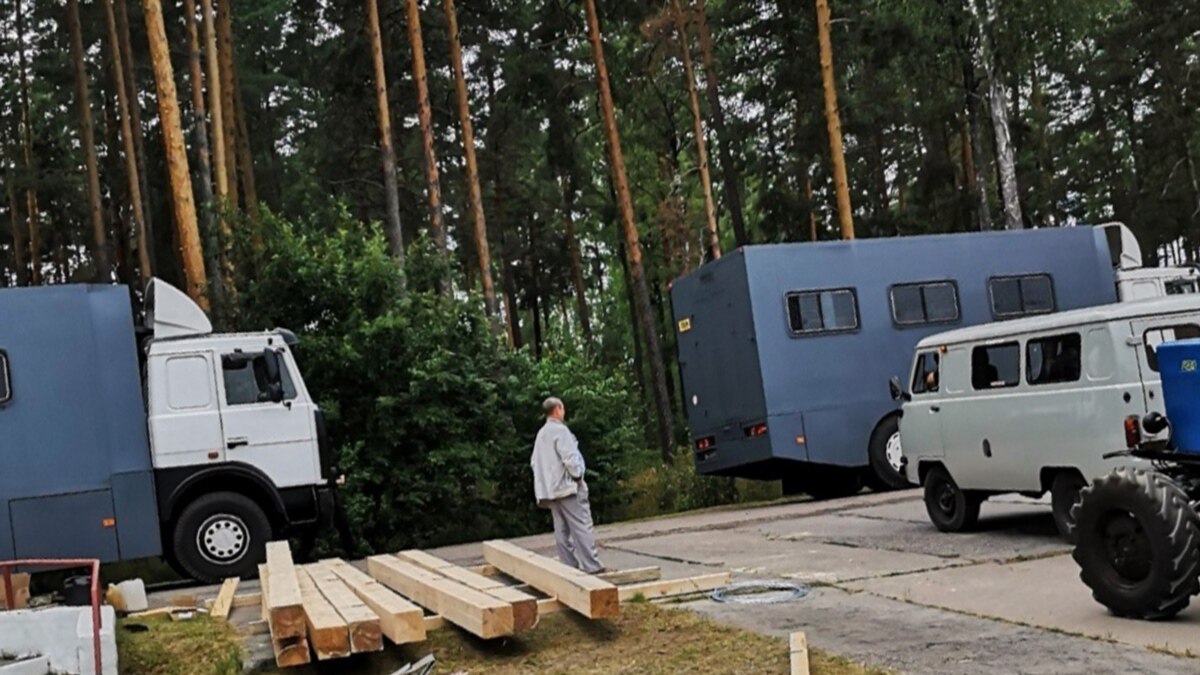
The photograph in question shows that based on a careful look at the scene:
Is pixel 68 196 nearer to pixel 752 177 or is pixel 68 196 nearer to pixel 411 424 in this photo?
pixel 752 177

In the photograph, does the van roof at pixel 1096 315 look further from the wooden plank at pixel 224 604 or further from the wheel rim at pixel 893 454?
the wooden plank at pixel 224 604

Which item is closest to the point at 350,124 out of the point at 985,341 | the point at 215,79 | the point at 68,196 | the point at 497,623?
the point at 215,79

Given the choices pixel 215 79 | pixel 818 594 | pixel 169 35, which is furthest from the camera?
pixel 169 35

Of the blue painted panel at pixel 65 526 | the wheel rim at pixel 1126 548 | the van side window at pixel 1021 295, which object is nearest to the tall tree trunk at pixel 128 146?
the blue painted panel at pixel 65 526

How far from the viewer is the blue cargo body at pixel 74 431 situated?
550 inches

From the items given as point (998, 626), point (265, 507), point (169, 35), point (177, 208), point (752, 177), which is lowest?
point (998, 626)

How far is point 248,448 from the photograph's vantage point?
1480 centimetres

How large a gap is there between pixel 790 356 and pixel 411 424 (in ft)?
17.5

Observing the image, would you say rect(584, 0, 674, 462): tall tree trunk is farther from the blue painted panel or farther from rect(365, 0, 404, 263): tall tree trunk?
the blue painted panel

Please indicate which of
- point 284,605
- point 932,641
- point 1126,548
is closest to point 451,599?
point 284,605

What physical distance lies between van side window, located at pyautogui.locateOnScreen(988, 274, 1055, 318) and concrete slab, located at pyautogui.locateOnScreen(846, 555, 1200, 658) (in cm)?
928

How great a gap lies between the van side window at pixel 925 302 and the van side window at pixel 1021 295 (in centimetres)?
68

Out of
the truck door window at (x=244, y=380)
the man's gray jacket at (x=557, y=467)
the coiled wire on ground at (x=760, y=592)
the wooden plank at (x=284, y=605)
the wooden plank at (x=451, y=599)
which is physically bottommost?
the coiled wire on ground at (x=760, y=592)

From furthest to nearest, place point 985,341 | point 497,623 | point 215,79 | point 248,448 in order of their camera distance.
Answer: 1. point 215,79
2. point 248,448
3. point 985,341
4. point 497,623
